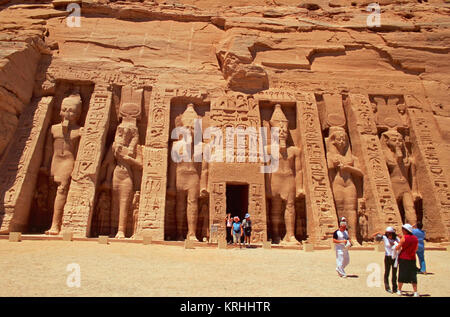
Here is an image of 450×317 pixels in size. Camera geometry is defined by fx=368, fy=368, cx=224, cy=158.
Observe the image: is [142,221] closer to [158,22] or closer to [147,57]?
[147,57]

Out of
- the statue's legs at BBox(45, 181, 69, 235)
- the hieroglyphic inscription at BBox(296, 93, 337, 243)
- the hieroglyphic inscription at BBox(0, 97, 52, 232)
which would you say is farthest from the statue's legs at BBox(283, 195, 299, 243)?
the hieroglyphic inscription at BBox(0, 97, 52, 232)

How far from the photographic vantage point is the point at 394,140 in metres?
12.2

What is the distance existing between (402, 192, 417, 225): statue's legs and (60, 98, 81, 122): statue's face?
34.9ft

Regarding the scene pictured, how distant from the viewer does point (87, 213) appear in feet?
32.7

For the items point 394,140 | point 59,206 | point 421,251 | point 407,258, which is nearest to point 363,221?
point 394,140

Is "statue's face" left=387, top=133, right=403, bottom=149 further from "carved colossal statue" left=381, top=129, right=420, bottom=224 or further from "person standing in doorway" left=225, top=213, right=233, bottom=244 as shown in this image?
"person standing in doorway" left=225, top=213, right=233, bottom=244

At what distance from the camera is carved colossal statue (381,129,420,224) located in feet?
37.9

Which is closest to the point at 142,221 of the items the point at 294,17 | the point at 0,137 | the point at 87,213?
the point at 87,213

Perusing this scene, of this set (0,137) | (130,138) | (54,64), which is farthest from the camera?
(54,64)

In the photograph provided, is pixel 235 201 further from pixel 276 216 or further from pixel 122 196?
→ pixel 122 196

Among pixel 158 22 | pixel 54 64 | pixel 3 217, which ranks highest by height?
pixel 158 22

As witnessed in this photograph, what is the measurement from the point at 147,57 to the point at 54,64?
122 inches

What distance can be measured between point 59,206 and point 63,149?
68.1 inches
